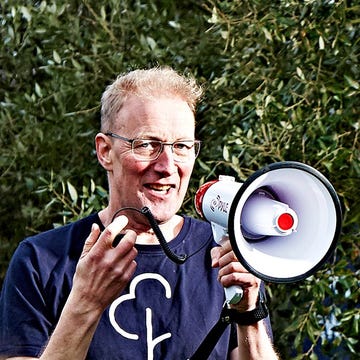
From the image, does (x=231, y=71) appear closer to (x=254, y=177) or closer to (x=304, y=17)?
(x=304, y=17)

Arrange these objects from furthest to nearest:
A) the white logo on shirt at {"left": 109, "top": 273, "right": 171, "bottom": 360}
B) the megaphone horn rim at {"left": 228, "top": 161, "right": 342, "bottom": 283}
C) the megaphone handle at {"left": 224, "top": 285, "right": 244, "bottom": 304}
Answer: the white logo on shirt at {"left": 109, "top": 273, "right": 171, "bottom": 360} < the megaphone handle at {"left": 224, "top": 285, "right": 244, "bottom": 304} < the megaphone horn rim at {"left": 228, "top": 161, "right": 342, "bottom": 283}

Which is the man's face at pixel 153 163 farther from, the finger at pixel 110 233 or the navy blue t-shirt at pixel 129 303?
the finger at pixel 110 233

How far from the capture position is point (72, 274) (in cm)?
288

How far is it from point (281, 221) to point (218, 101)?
2251 mm

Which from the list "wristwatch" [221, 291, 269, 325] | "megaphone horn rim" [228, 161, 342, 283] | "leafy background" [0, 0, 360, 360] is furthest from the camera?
"leafy background" [0, 0, 360, 360]

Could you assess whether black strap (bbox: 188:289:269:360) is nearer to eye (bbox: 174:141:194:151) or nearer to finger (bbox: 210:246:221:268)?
finger (bbox: 210:246:221:268)

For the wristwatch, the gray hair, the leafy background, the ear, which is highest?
the leafy background

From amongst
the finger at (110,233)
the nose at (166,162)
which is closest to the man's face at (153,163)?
the nose at (166,162)

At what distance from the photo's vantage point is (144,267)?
9.68 feet

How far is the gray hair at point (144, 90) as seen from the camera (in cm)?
301

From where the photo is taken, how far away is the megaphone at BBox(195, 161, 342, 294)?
2.55 m

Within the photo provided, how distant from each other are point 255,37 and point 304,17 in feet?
1.34

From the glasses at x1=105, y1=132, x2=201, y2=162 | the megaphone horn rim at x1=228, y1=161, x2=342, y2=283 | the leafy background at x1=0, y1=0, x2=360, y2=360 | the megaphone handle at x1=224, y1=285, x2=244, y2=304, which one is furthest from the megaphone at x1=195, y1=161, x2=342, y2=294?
the leafy background at x1=0, y1=0, x2=360, y2=360

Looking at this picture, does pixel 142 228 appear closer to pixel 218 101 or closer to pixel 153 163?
pixel 153 163
